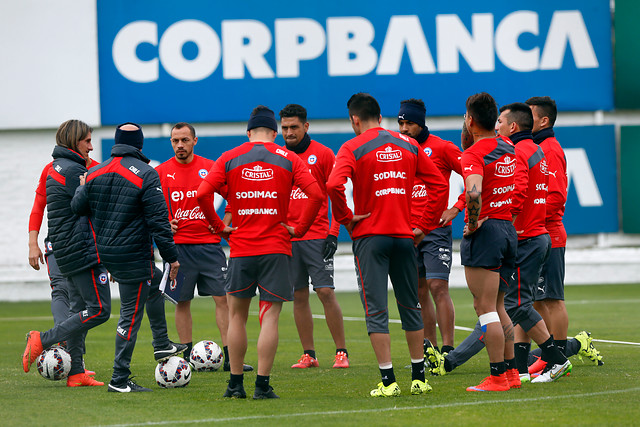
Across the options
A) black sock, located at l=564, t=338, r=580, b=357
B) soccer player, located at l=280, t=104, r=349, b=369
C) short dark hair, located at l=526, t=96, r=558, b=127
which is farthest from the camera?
soccer player, located at l=280, t=104, r=349, b=369

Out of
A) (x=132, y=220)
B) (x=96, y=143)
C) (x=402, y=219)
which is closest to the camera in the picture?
(x=402, y=219)

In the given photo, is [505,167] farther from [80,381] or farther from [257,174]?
[80,381]

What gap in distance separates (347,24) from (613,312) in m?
9.46

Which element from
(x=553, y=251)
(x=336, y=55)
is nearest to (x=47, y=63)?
(x=336, y=55)

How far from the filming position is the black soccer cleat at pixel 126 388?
7543mm

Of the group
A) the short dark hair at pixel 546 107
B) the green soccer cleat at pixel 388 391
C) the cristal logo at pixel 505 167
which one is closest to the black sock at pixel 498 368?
the green soccer cleat at pixel 388 391

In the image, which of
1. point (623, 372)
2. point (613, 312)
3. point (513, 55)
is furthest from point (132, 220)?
point (513, 55)

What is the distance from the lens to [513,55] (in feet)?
67.8

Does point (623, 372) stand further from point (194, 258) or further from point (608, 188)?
point (608, 188)

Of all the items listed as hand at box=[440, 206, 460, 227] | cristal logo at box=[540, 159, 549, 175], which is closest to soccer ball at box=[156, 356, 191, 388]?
hand at box=[440, 206, 460, 227]

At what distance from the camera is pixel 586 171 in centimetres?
2061

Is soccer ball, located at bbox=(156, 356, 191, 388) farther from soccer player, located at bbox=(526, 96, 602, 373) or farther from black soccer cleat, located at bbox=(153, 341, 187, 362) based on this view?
soccer player, located at bbox=(526, 96, 602, 373)

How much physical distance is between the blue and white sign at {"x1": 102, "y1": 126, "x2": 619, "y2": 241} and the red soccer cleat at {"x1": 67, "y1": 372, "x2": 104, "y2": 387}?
12530 millimetres

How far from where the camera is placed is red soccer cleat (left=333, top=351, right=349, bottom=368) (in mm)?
9031
